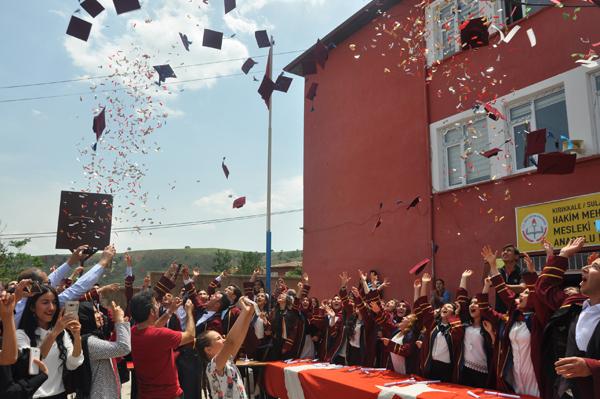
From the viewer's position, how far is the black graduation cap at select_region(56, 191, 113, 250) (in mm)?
6930

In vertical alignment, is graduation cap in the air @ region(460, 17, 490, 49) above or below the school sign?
above

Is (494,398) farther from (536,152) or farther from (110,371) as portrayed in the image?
(536,152)

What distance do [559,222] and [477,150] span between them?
2.36 meters

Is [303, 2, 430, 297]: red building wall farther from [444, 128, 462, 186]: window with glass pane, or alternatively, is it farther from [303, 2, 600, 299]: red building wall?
[444, 128, 462, 186]: window with glass pane

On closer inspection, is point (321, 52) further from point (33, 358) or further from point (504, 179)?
point (33, 358)

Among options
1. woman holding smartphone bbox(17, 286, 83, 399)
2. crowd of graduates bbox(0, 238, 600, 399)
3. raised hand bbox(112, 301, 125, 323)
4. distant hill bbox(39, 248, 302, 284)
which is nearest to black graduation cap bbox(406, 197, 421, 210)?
crowd of graduates bbox(0, 238, 600, 399)

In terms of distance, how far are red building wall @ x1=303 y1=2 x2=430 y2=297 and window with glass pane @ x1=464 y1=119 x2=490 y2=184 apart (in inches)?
38.5

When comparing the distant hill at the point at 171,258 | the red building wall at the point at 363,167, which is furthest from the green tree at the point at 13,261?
the distant hill at the point at 171,258

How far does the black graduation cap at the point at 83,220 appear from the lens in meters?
6.93

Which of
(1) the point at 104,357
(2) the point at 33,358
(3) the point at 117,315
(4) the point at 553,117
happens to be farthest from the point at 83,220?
(4) the point at 553,117

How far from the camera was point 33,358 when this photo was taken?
127 inches

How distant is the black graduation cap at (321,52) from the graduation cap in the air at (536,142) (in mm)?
6467

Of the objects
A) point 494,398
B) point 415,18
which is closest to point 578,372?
point 494,398

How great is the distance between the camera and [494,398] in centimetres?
423
